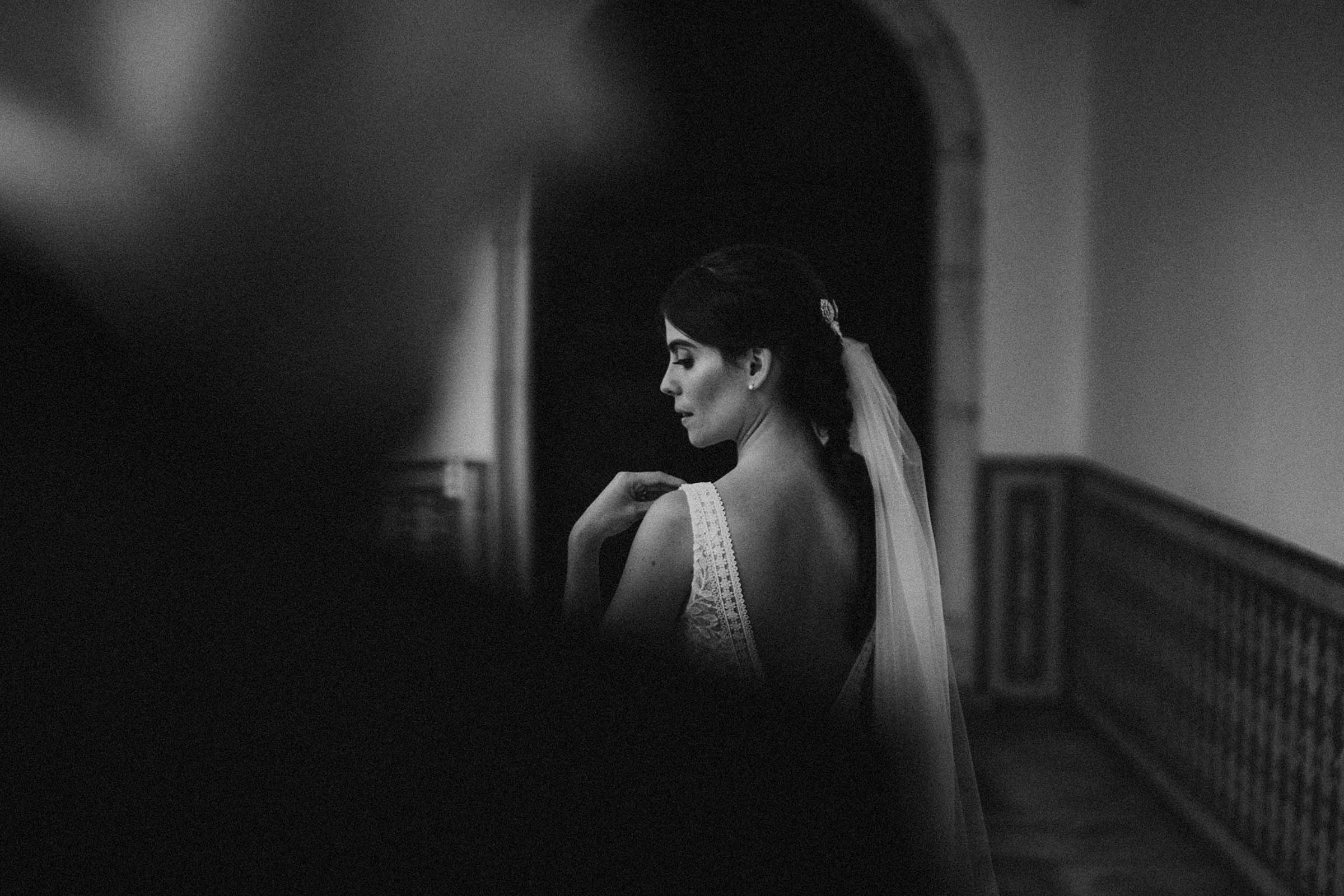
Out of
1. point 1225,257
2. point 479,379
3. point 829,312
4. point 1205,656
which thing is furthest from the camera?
point 479,379

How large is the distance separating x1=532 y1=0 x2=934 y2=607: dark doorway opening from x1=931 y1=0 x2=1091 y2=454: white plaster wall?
205mm

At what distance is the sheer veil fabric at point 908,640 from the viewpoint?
1.53 metres

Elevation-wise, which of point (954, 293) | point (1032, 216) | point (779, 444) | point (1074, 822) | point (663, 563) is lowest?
point (1074, 822)

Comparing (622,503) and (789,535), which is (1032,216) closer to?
(789,535)

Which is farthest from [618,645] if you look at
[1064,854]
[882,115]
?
[882,115]

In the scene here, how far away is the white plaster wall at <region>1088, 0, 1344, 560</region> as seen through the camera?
2.68 meters

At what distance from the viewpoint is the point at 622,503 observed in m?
1.35

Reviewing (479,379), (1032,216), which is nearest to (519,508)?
(479,379)

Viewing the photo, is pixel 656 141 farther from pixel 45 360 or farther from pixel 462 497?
pixel 45 360

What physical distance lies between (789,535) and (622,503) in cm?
18

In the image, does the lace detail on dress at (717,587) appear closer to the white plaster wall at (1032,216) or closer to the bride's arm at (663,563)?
the bride's arm at (663,563)

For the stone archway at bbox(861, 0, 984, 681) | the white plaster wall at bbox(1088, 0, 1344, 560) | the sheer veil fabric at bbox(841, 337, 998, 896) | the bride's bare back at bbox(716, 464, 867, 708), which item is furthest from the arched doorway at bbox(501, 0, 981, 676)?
the bride's bare back at bbox(716, 464, 867, 708)

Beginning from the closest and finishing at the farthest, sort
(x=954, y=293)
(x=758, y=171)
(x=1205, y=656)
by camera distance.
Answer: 1. (x=1205, y=656)
2. (x=758, y=171)
3. (x=954, y=293)

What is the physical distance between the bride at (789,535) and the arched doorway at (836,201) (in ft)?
5.40
